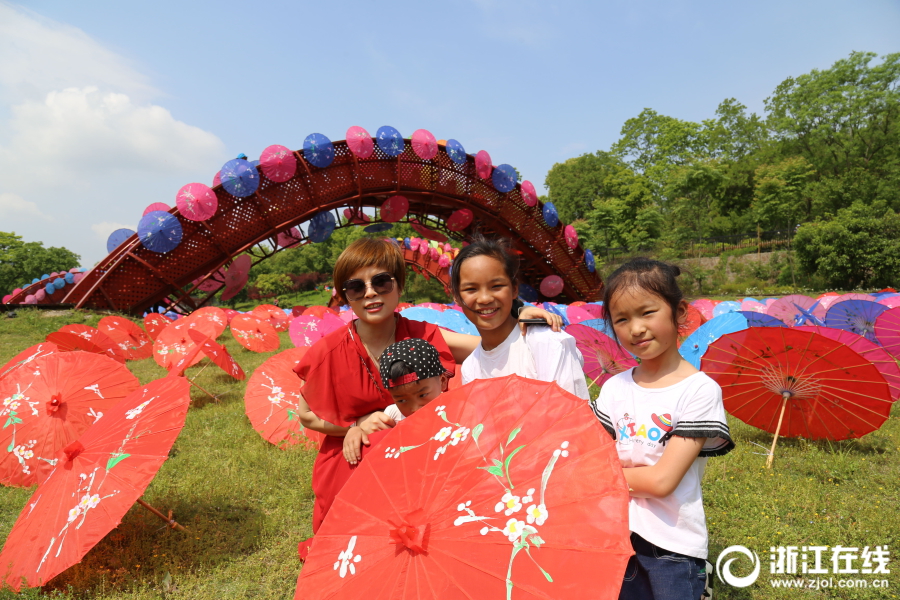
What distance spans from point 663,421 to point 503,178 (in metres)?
17.8

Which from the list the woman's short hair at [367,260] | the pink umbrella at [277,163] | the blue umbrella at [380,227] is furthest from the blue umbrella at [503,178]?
the woman's short hair at [367,260]

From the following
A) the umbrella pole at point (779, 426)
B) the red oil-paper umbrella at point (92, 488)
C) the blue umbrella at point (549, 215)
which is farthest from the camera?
the blue umbrella at point (549, 215)

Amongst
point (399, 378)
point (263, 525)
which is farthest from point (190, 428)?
point (399, 378)

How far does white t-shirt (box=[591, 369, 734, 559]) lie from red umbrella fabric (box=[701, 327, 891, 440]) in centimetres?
227

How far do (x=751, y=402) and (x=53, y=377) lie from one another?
216 inches

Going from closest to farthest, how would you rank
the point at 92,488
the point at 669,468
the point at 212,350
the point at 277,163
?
1. the point at 669,468
2. the point at 92,488
3. the point at 212,350
4. the point at 277,163

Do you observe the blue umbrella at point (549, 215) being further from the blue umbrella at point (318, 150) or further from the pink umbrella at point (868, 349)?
the pink umbrella at point (868, 349)

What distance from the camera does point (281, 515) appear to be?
3.36m

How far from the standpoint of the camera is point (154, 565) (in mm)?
2799

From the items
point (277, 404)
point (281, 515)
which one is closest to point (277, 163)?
point (277, 404)

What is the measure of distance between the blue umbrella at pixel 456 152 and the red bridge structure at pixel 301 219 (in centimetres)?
20

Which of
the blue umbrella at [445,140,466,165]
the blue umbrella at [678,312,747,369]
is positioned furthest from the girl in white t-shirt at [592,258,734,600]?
the blue umbrella at [445,140,466,165]

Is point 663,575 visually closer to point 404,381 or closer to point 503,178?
point 404,381

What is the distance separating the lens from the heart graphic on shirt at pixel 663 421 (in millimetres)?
1497
